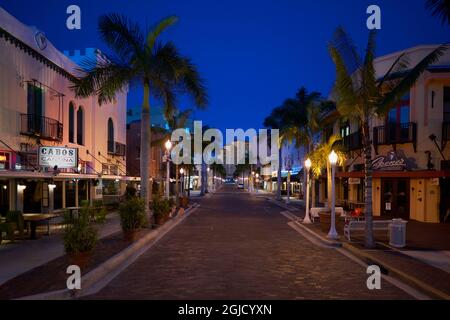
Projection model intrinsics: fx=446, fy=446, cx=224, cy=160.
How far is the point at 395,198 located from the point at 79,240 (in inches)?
857

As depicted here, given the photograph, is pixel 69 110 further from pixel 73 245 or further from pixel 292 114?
pixel 292 114

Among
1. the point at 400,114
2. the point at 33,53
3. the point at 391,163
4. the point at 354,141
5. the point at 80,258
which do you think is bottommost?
the point at 80,258

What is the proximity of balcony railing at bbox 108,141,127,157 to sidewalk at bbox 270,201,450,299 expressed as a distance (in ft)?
62.1

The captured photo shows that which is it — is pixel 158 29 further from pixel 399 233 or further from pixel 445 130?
pixel 445 130

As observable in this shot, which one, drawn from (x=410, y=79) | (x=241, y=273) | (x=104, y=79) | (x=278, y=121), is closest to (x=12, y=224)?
(x=104, y=79)

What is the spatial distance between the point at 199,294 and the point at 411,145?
20.0 meters

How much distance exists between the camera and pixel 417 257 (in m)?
12.5

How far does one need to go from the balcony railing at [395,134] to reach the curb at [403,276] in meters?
12.7

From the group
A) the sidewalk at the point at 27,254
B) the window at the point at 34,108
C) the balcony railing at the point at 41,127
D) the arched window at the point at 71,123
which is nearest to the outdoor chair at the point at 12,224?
the sidewalk at the point at 27,254

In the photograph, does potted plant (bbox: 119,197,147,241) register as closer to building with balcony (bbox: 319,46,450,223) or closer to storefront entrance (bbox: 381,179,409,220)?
building with balcony (bbox: 319,46,450,223)

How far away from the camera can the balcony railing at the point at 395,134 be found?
24.2m

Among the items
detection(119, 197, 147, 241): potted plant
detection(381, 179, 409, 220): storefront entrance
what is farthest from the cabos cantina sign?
detection(119, 197, 147, 241): potted plant

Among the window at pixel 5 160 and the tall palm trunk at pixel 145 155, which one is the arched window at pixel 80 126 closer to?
the window at pixel 5 160
